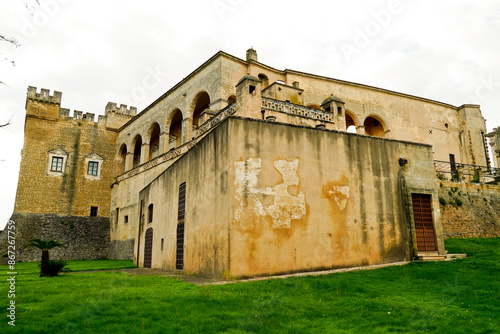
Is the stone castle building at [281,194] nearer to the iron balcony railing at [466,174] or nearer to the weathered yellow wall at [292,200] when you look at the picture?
the weathered yellow wall at [292,200]

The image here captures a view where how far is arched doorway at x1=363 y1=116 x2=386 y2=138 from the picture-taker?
27.2 meters

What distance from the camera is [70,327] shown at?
5543mm

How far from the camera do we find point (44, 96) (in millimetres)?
31609

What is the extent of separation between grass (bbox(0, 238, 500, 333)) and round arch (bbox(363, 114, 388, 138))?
61.1 ft

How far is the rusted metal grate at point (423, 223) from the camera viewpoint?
1223 cm

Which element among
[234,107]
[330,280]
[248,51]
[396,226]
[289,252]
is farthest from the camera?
[248,51]

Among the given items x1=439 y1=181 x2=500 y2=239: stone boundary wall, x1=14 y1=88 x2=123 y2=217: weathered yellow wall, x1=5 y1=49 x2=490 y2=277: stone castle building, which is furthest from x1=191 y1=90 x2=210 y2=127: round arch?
x1=439 y1=181 x2=500 y2=239: stone boundary wall

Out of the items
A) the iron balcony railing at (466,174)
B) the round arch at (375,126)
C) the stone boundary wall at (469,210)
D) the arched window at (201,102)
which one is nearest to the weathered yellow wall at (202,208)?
the arched window at (201,102)

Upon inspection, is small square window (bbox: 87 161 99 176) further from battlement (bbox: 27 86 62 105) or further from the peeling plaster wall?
the peeling plaster wall

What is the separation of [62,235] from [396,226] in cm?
2521

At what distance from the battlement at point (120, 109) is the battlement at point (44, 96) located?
13.6ft

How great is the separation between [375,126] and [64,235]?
81.7 ft

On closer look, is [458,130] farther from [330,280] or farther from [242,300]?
[242,300]

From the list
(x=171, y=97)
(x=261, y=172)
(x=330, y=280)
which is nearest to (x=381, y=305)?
(x=330, y=280)
